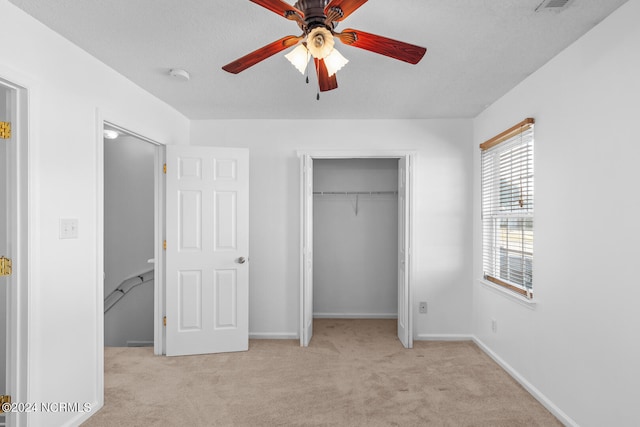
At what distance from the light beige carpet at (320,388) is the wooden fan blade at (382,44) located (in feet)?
7.13

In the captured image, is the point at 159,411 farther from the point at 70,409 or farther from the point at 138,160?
the point at 138,160

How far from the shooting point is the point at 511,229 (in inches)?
121

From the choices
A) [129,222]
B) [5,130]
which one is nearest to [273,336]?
[129,222]

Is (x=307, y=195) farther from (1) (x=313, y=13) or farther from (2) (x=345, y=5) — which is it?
(2) (x=345, y=5)

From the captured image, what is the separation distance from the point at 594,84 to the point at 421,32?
103cm

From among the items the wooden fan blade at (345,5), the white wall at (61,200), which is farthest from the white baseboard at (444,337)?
the wooden fan blade at (345,5)

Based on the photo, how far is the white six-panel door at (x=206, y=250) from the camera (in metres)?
3.44

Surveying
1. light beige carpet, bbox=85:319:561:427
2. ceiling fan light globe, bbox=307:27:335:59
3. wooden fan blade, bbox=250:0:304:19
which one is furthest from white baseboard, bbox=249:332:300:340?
wooden fan blade, bbox=250:0:304:19

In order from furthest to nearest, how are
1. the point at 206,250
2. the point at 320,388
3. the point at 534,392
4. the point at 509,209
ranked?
the point at 206,250 < the point at 509,209 < the point at 320,388 < the point at 534,392

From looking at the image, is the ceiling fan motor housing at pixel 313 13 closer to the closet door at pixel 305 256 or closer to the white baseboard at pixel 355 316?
the closet door at pixel 305 256

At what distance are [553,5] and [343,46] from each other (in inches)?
43.7

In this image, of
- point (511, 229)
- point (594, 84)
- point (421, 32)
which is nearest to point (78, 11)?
point (421, 32)

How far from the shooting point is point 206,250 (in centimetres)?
351

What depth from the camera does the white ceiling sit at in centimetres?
185
